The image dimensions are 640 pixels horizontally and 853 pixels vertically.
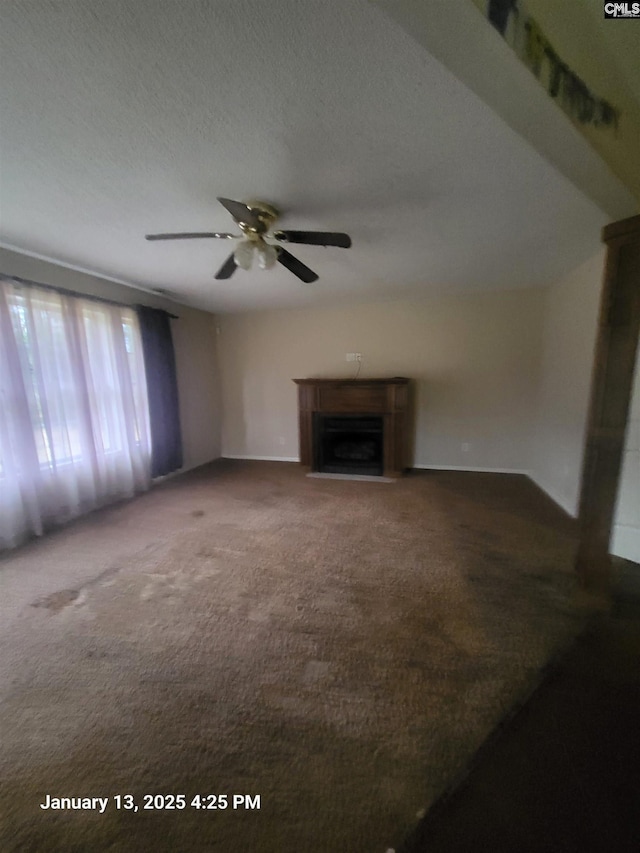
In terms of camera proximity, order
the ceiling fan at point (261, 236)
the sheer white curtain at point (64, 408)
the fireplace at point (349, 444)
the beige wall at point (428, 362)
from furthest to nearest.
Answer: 1. the fireplace at point (349, 444)
2. the beige wall at point (428, 362)
3. the sheer white curtain at point (64, 408)
4. the ceiling fan at point (261, 236)

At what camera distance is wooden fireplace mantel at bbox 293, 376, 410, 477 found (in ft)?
13.0

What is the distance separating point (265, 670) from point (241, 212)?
2212 millimetres

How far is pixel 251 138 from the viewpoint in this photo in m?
1.37

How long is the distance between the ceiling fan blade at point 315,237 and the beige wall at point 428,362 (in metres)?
2.60

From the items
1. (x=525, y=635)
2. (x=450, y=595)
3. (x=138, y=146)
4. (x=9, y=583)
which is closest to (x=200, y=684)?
(x=450, y=595)

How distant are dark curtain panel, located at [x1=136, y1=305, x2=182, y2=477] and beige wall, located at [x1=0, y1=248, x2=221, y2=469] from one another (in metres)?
0.25

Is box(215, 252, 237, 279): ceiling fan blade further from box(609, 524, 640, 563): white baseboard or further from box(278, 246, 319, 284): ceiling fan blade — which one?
box(609, 524, 640, 563): white baseboard

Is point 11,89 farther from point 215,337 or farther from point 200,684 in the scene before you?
point 215,337

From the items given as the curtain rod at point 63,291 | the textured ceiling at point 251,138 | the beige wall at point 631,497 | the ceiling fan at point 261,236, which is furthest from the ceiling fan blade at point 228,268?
the beige wall at point 631,497

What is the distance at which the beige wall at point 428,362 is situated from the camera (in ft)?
12.9

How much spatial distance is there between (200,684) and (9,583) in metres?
1.64

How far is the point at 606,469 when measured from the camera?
1673mm

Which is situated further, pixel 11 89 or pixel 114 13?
pixel 11 89

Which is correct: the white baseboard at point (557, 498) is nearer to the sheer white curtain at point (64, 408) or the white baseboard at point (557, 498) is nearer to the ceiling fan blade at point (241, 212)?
the ceiling fan blade at point (241, 212)
